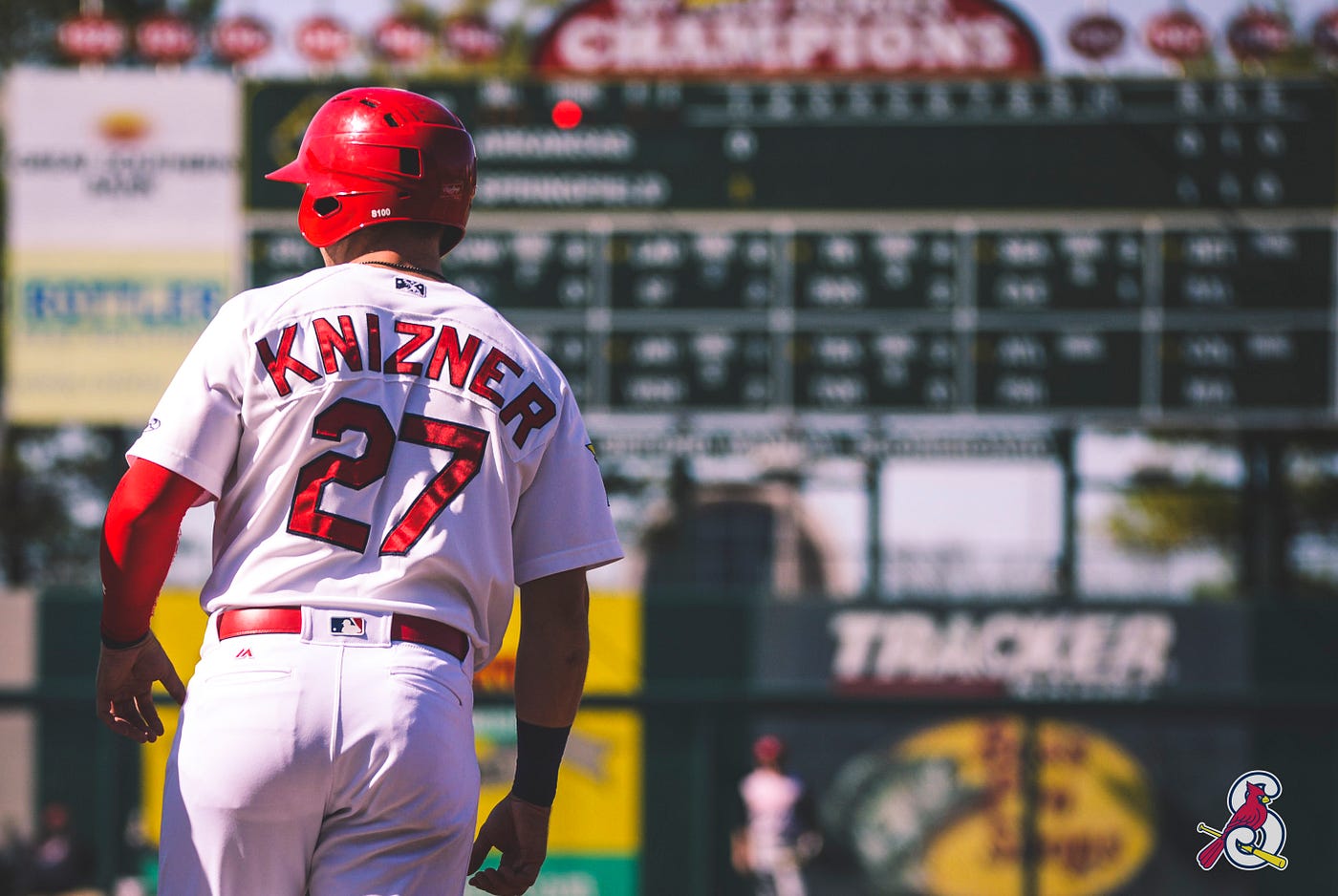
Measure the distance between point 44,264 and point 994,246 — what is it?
254 inches

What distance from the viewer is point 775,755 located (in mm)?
11758

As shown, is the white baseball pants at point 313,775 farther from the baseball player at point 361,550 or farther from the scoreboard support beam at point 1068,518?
the scoreboard support beam at point 1068,518

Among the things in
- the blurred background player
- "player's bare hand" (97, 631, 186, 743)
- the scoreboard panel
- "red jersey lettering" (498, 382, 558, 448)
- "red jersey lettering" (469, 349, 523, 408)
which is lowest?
the blurred background player

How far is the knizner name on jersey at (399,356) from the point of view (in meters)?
2.24

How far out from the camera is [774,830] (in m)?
11.7

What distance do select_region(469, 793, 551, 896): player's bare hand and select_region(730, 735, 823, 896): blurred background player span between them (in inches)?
372


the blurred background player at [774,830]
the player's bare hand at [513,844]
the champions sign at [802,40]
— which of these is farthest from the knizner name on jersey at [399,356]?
the blurred background player at [774,830]

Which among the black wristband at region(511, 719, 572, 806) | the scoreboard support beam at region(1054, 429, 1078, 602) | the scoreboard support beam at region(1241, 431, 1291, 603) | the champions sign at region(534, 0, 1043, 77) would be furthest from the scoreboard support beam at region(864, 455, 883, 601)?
the black wristband at region(511, 719, 572, 806)

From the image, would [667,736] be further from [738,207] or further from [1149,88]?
[1149,88]

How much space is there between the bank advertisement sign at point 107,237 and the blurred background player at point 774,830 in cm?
504

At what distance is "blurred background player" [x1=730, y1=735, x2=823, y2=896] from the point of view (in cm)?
1168

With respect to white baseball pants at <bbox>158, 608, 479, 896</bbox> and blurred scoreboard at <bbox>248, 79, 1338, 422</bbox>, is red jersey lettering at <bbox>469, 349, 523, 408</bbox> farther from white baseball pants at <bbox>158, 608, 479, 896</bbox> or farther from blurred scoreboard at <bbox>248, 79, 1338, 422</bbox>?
blurred scoreboard at <bbox>248, 79, 1338, 422</bbox>

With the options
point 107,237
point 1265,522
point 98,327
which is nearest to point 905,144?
point 107,237

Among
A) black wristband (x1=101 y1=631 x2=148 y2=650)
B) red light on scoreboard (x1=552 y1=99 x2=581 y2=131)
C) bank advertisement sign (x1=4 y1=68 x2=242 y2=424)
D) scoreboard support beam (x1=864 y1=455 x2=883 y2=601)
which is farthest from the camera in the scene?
scoreboard support beam (x1=864 y1=455 x2=883 y2=601)
